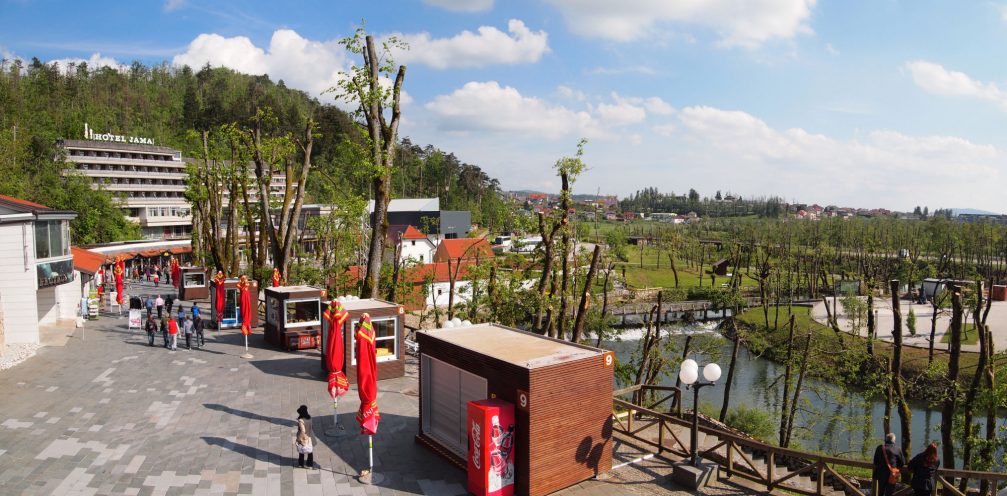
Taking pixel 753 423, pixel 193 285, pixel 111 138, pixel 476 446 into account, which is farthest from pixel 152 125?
pixel 476 446

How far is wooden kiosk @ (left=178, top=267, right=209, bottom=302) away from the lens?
34188mm

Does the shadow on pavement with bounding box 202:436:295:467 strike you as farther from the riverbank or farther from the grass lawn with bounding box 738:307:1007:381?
the grass lawn with bounding box 738:307:1007:381

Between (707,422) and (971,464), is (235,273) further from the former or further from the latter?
(971,464)

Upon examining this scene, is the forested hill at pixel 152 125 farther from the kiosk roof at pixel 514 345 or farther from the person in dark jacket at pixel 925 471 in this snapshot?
the person in dark jacket at pixel 925 471

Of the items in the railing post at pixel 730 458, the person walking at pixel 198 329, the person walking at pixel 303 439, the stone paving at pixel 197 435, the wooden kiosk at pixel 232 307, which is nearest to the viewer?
the stone paving at pixel 197 435

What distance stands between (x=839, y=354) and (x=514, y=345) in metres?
21.1

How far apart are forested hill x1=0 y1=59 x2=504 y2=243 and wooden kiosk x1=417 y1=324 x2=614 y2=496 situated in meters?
10.4

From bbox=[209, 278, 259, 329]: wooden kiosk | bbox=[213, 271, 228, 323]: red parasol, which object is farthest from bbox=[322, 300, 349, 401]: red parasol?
Result: bbox=[213, 271, 228, 323]: red parasol

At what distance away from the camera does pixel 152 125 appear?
102625 mm

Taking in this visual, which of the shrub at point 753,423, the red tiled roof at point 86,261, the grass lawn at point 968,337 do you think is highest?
the red tiled roof at point 86,261

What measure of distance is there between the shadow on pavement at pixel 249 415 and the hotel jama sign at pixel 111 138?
83.9 m

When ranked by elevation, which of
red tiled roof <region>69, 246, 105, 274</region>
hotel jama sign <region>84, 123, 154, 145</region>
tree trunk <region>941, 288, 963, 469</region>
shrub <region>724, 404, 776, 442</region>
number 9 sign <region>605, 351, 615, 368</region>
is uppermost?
hotel jama sign <region>84, 123, 154, 145</region>

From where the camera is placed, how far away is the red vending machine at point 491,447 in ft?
33.8

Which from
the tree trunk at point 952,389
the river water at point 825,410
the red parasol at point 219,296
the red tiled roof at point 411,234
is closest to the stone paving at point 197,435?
the red parasol at point 219,296
